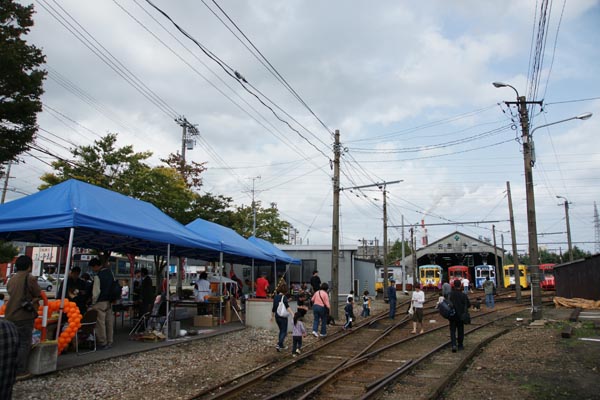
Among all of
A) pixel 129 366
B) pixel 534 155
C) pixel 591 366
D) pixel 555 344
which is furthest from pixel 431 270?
pixel 129 366

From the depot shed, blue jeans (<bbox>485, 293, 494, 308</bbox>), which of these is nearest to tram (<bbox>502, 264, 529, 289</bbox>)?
the depot shed

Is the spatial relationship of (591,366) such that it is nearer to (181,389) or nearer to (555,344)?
(555,344)

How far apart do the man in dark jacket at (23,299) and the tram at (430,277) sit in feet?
136

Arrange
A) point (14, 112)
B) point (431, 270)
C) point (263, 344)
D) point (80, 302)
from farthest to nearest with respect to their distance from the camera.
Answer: point (431, 270)
point (14, 112)
point (263, 344)
point (80, 302)

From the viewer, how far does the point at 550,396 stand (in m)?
6.70

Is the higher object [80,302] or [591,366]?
[80,302]

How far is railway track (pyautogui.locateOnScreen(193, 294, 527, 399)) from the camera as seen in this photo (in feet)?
23.2

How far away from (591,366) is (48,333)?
10217 millimetres

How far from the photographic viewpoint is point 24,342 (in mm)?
6941

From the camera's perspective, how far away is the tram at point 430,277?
4469cm

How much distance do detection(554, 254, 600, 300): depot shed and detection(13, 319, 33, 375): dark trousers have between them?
23517 mm

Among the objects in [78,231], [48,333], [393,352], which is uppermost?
[78,231]

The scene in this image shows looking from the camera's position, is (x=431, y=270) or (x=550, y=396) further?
(x=431, y=270)

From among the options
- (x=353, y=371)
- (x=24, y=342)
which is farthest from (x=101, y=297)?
(x=353, y=371)
